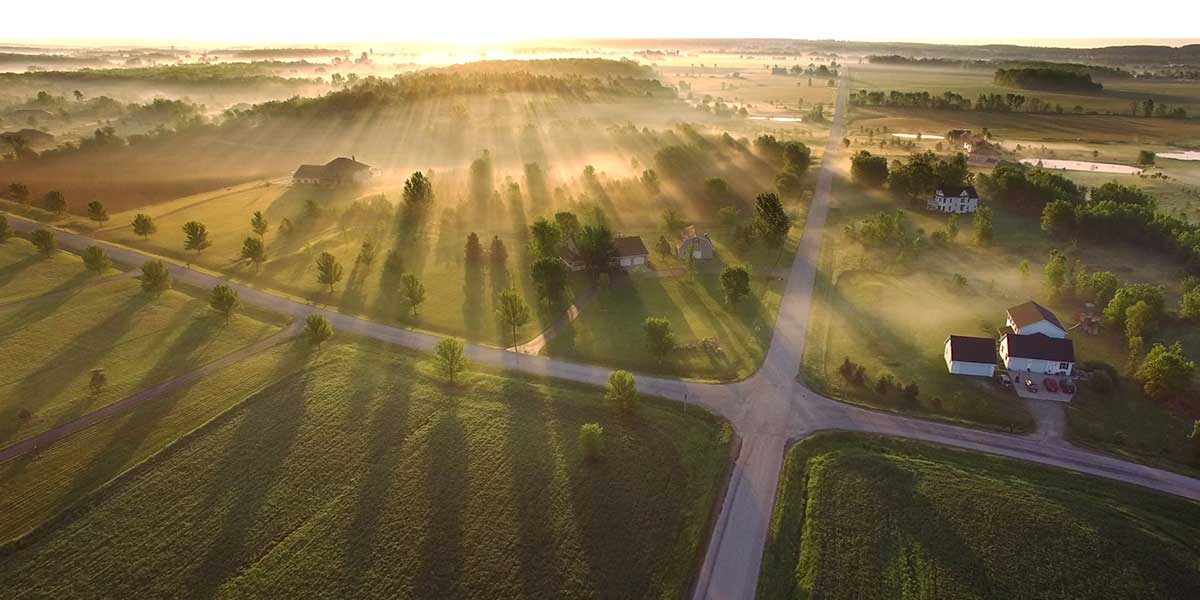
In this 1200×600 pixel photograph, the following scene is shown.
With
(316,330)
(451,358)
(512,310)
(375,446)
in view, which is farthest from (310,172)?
(375,446)

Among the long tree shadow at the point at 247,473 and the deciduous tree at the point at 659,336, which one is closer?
the long tree shadow at the point at 247,473

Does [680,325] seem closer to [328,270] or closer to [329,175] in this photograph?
[328,270]

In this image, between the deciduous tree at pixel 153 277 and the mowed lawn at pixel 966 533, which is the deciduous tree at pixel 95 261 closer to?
the deciduous tree at pixel 153 277

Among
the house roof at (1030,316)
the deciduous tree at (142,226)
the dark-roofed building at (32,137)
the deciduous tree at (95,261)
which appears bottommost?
the deciduous tree at (95,261)

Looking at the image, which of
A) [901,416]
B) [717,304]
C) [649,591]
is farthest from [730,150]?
[649,591]

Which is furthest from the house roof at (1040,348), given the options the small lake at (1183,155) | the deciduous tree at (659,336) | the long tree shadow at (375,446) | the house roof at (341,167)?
the small lake at (1183,155)

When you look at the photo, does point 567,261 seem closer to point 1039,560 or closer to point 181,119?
point 1039,560

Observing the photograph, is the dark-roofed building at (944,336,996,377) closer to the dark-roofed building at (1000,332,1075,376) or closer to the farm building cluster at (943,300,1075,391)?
the farm building cluster at (943,300,1075,391)
